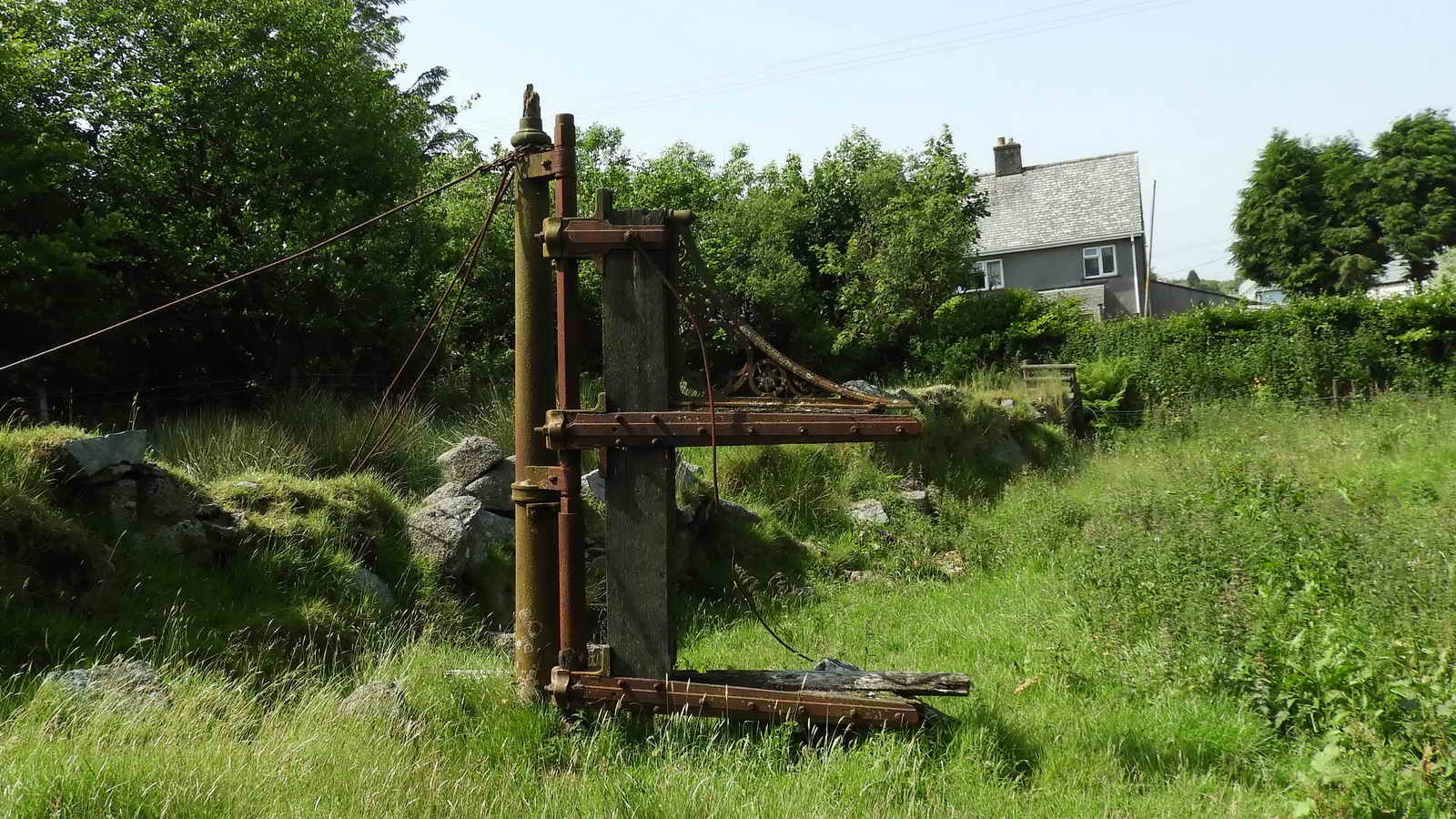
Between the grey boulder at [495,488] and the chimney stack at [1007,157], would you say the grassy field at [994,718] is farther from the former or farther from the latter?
the chimney stack at [1007,157]

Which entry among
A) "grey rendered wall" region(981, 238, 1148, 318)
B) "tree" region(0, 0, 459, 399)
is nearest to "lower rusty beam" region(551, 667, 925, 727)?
"tree" region(0, 0, 459, 399)

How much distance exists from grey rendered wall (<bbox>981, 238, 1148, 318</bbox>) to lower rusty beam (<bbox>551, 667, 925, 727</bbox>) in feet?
104

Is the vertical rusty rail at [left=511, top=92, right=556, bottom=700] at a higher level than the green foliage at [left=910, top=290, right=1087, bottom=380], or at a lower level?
lower

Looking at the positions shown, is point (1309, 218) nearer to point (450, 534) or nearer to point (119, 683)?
point (450, 534)

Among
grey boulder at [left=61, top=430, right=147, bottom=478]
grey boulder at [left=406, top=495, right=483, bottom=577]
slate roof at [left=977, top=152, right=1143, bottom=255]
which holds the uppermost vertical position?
slate roof at [left=977, top=152, right=1143, bottom=255]

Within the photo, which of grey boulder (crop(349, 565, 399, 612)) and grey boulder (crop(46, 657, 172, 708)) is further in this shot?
grey boulder (crop(349, 565, 399, 612))

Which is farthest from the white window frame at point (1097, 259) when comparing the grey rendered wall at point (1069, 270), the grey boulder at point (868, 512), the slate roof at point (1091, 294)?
the grey boulder at point (868, 512)

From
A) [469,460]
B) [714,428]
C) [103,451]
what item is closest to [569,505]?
[714,428]

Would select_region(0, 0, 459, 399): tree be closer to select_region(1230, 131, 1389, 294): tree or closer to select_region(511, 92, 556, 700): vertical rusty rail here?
select_region(511, 92, 556, 700): vertical rusty rail

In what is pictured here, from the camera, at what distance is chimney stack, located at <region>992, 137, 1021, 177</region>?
38.2m

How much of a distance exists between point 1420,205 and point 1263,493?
131ft

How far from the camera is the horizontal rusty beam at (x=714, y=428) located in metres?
4.08

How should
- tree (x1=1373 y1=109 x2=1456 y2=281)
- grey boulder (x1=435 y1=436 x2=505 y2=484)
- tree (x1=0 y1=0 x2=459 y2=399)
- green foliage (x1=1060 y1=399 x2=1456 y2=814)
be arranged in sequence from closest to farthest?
green foliage (x1=1060 y1=399 x2=1456 y2=814), grey boulder (x1=435 y1=436 x2=505 y2=484), tree (x1=0 y1=0 x2=459 y2=399), tree (x1=1373 y1=109 x2=1456 y2=281)

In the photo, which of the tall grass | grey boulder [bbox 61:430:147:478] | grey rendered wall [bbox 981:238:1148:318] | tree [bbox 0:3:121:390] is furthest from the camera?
grey rendered wall [bbox 981:238:1148:318]
